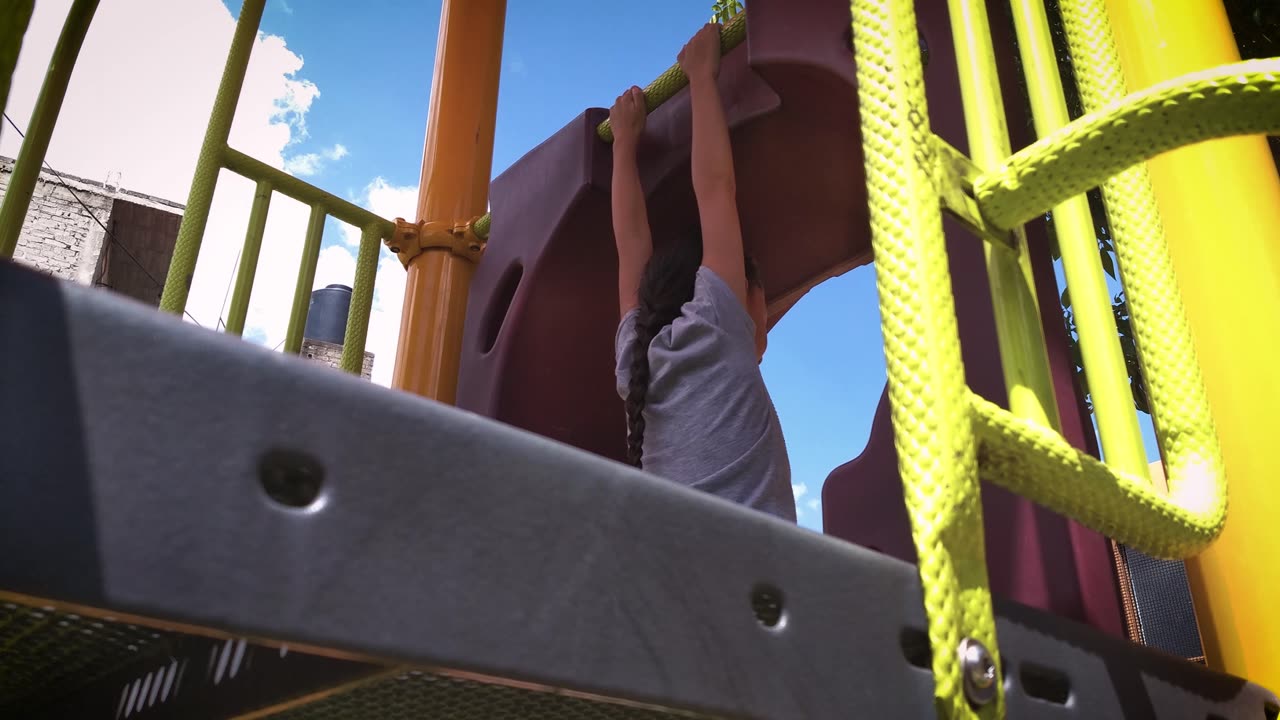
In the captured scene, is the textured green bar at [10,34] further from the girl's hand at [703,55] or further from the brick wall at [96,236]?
the brick wall at [96,236]

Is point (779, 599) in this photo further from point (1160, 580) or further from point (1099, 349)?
point (1160, 580)

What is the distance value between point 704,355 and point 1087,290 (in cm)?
60

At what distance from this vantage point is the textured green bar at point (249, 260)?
61.5 inches

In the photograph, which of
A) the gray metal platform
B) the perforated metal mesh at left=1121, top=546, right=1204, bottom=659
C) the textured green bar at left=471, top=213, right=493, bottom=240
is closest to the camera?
the gray metal platform

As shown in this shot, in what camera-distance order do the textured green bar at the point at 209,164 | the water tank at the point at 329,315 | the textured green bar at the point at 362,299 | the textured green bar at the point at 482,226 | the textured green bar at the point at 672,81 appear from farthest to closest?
the water tank at the point at 329,315 < the textured green bar at the point at 482,226 < the textured green bar at the point at 362,299 < the textured green bar at the point at 209,164 < the textured green bar at the point at 672,81

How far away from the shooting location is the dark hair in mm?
1300

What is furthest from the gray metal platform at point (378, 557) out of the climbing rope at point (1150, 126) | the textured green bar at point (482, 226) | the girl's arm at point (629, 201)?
the textured green bar at point (482, 226)

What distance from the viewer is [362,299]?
1.89 meters

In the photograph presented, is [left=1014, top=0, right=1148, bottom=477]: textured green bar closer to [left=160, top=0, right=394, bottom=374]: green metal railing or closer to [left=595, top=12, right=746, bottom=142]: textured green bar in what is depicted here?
[left=595, top=12, right=746, bottom=142]: textured green bar

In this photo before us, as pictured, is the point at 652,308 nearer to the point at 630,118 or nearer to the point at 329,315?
the point at 630,118

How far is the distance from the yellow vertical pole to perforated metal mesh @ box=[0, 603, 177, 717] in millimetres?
961

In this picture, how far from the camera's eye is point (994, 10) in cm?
117

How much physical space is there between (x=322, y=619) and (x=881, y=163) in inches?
15.3

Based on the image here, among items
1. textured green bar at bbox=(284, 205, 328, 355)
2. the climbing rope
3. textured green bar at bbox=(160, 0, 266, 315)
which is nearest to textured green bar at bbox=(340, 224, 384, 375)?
textured green bar at bbox=(284, 205, 328, 355)
